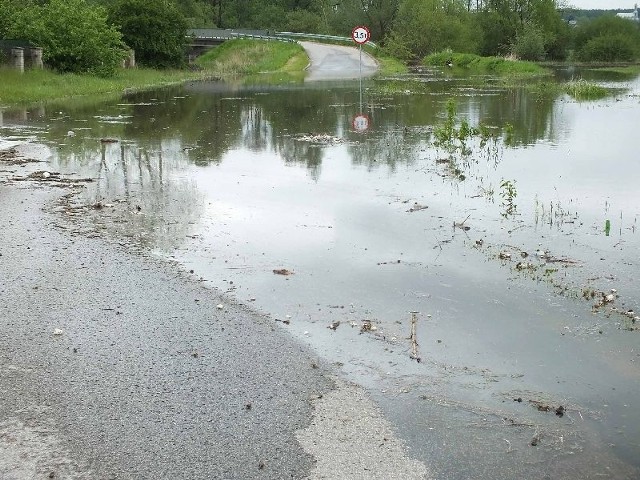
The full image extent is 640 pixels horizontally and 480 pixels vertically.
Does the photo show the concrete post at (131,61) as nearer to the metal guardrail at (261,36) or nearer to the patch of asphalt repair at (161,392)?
the metal guardrail at (261,36)

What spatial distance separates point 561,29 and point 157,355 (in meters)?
85.3

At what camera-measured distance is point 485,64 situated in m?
60.4

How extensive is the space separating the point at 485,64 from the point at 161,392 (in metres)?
58.7

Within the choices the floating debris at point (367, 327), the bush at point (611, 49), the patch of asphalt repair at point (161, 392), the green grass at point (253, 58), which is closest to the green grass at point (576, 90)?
the green grass at point (253, 58)

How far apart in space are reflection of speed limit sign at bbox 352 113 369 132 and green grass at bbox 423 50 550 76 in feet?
106

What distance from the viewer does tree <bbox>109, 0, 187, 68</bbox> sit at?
49.2 metres

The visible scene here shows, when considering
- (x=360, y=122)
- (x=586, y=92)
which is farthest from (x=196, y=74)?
(x=360, y=122)

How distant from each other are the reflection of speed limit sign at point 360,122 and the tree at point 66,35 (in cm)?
1792

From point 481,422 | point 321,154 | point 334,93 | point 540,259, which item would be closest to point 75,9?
point 334,93

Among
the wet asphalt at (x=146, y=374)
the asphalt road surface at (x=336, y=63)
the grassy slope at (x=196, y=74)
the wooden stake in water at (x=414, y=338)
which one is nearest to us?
the wet asphalt at (x=146, y=374)

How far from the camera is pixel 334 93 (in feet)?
105

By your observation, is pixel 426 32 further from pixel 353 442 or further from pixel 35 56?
pixel 353 442

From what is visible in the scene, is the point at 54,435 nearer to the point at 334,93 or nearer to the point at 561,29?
the point at 334,93

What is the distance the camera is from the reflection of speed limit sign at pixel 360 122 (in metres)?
19.1
